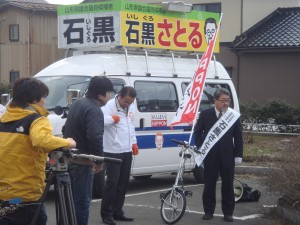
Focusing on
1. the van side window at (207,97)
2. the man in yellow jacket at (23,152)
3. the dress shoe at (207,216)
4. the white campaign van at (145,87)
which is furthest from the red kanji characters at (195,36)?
the man in yellow jacket at (23,152)

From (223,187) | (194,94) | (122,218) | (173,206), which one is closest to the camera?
(173,206)

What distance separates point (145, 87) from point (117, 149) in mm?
2773

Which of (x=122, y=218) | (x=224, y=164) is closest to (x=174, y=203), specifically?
(x=122, y=218)

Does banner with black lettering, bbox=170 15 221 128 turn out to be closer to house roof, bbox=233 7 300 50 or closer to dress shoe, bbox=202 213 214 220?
dress shoe, bbox=202 213 214 220

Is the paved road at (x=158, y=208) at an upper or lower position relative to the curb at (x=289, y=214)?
lower

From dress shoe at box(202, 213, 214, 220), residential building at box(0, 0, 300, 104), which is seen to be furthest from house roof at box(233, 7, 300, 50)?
dress shoe at box(202, 213, 214, 220)

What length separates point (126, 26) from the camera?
1102 cm

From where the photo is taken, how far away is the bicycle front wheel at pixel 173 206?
8539mm

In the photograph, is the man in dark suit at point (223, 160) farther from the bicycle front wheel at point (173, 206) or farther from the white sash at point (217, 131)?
the bicycle front wheel at point (173, 206)

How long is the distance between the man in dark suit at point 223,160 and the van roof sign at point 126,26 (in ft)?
8.97

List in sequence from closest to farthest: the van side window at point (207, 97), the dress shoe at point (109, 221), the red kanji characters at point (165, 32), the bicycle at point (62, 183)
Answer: the bicycle at point (62, 183), the dress shoe at point (109, 221), the red kanji characters at point (165, 32), the van side window at point (207, 97)

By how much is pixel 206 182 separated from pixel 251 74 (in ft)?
60.5

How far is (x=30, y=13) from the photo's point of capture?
34.0 m

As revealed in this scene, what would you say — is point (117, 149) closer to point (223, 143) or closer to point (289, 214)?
point (223, 143)
